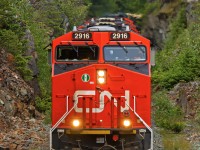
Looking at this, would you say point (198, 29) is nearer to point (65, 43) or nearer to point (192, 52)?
point (192, 52)

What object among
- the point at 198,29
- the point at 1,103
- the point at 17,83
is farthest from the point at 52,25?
the point at 1,103

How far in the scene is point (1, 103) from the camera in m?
16.1

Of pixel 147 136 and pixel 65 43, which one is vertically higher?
pixel 65 43

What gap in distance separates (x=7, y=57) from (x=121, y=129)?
9248 millimetres

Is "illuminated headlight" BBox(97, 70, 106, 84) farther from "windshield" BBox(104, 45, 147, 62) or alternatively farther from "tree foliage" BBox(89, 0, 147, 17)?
"tree foliage" BBox(89, 0, 147, 17)

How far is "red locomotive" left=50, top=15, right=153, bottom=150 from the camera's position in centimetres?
1166

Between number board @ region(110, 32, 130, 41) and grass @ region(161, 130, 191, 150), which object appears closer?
number board @ region(110, 32, 130, 41)

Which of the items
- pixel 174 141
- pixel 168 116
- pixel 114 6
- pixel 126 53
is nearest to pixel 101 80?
pixel 126 53

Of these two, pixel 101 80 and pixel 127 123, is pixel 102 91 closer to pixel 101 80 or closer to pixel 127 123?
pixel 101 80

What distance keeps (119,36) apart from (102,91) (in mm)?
1483

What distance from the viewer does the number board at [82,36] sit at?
39.3 feet

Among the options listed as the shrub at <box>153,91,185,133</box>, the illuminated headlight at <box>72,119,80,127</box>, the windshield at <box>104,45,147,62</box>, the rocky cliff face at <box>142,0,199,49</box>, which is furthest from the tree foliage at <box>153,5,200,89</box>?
the illuminated headlight at <box>72,119,80,127</box>

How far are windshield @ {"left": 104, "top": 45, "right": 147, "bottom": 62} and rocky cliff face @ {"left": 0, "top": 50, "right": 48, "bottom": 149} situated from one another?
11.7 feet

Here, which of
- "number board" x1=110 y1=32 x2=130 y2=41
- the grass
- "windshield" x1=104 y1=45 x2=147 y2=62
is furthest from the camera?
the grass
